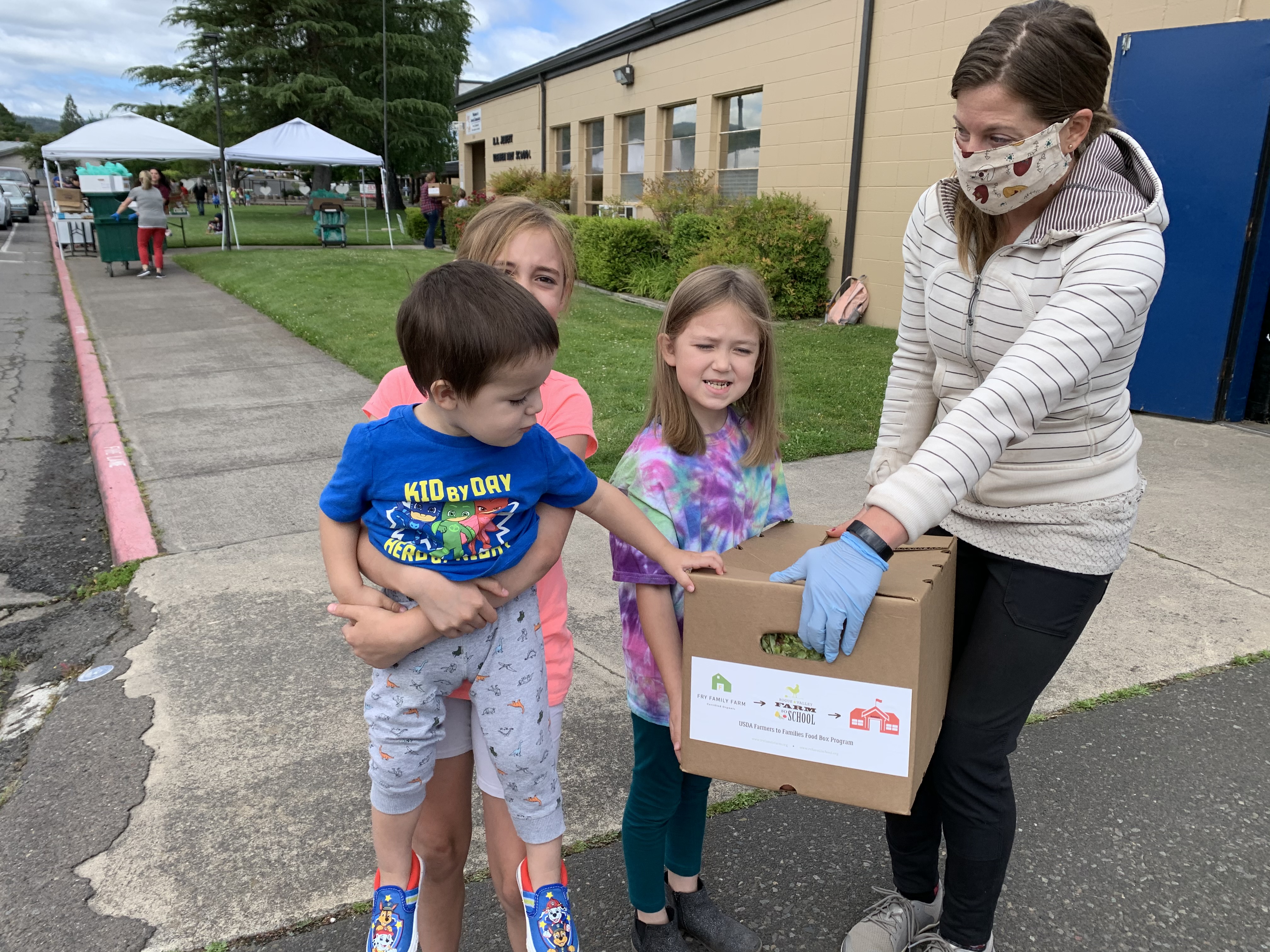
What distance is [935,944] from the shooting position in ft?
6.93

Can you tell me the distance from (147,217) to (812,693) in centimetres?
1790

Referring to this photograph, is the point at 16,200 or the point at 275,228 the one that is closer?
the point at 275,228

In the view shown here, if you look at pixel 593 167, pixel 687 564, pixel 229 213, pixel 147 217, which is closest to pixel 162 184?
pixel 229 213

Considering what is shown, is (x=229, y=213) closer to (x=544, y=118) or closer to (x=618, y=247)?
(x=544, y=118)

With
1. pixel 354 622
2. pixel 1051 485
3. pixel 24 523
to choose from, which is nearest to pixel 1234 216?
pixel 1051 485

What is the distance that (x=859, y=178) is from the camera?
11.7 meters

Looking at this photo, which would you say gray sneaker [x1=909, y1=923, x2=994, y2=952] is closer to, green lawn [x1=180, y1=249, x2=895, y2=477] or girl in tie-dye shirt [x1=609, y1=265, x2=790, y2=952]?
girl in tie-dye shirt [x1=609, y1=265, x2=790, y2=952]

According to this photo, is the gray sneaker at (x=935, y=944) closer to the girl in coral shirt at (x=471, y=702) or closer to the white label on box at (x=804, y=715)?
the white label on box at (x=804, y=715)

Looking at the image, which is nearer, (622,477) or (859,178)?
(622,477)

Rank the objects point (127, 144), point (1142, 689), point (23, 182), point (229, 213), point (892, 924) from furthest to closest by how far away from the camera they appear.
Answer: point (23, 182), point (229, 213), point (127, 144), point (1142, 689), point (892, 924)

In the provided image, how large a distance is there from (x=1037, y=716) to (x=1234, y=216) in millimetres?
5394

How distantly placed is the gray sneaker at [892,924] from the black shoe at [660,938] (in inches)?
15.9

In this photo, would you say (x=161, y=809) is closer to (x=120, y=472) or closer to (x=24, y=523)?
(x=24, y=523)

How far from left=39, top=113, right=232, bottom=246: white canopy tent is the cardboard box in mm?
20841
